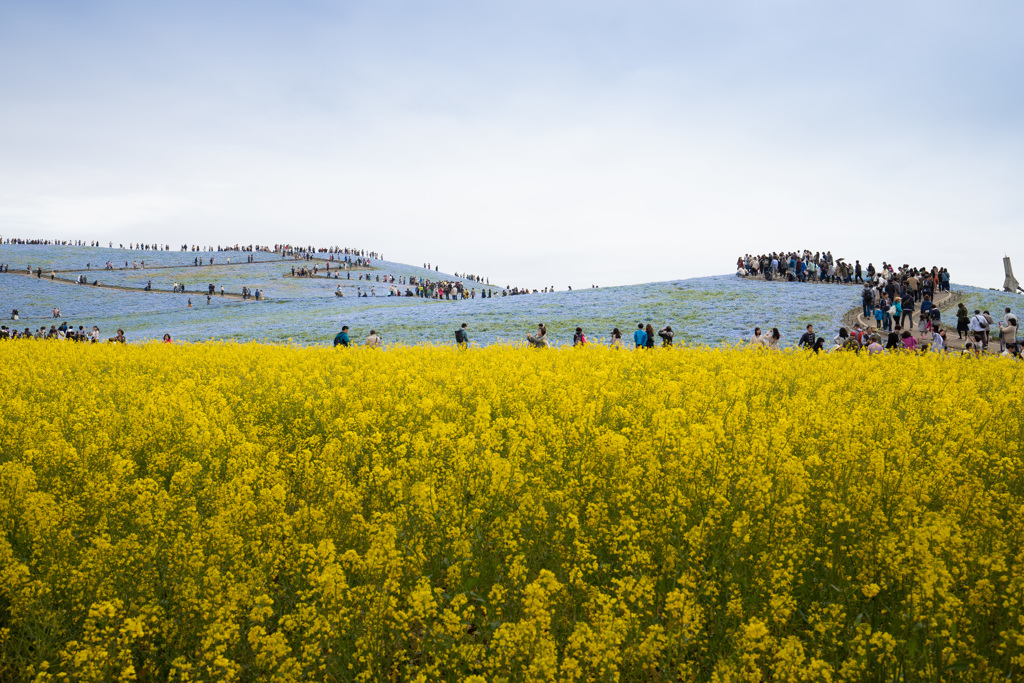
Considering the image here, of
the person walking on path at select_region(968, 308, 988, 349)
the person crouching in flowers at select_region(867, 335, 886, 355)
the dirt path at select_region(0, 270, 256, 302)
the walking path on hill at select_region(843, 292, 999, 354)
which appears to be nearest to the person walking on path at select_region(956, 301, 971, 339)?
the walking path on hill at select_region(843, 292, 999, 354)

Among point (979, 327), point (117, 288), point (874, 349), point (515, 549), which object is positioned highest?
point (117, 288)

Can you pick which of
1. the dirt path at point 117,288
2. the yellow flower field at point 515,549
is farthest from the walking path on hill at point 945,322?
the dirt path at point 117,288

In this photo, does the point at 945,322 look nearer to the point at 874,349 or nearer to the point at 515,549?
the point at 874,349

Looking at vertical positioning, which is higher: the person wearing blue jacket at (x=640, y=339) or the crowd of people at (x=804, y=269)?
the crowd of people at (x=804, y=269)

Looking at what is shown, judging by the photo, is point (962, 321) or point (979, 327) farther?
point (962, 321)

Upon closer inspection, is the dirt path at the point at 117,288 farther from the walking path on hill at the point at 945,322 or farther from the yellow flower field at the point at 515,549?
the yellow flower field at the point at 515,549

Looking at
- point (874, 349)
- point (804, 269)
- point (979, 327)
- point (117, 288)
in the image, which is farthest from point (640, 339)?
point (117, 288)

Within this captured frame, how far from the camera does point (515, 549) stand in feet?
14.4

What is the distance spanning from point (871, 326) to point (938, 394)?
21976 millimetres

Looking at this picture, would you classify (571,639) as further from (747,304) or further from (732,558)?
(747,304)

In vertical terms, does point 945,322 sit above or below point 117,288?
below

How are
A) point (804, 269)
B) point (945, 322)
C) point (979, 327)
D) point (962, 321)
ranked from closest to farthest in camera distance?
1. point (979, 327)
2. point (962, 321)
3. point (945, 322)
4. point (804, 269)

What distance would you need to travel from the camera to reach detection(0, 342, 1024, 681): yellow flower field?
330 centimetres

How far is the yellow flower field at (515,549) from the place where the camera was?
3297 mm
